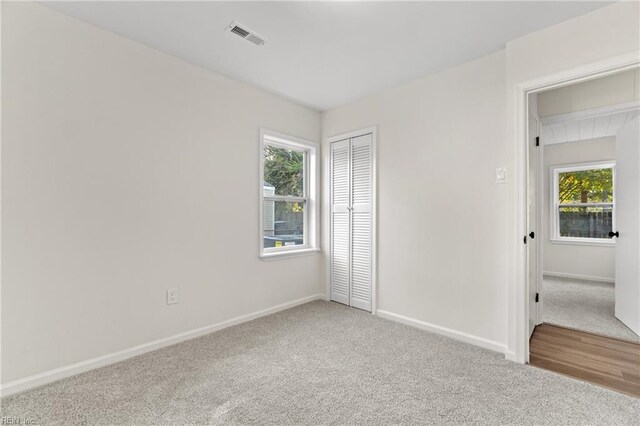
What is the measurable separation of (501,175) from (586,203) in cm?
421

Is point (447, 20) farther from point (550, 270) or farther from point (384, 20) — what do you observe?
point (550, 270)

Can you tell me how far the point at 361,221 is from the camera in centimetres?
345

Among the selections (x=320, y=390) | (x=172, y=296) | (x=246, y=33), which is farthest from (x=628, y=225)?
(x=172, y=296)

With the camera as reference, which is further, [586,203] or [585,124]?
[586,203]

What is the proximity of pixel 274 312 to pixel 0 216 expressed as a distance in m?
2.34

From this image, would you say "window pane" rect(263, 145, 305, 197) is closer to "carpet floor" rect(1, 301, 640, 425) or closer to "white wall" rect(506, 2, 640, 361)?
"carpet floor" rect(1, 301, 640, 425)

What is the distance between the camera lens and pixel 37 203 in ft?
6.29

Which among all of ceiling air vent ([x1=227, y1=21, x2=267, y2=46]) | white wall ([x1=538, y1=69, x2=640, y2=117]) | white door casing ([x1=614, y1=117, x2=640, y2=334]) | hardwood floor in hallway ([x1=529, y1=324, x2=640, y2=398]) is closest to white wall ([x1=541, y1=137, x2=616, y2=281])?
white door casing ([x1=614, y1=117, x2=640, y2=334])

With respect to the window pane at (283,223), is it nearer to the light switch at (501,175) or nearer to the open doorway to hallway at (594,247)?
the light switch at (501,175)

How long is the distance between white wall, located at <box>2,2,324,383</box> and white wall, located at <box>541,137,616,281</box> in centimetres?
509

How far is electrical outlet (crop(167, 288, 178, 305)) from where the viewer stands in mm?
2521

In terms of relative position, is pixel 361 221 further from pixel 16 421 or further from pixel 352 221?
pixel 16 421

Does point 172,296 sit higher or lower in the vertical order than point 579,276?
higher

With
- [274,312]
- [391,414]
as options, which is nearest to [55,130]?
[274,312]
